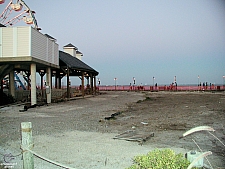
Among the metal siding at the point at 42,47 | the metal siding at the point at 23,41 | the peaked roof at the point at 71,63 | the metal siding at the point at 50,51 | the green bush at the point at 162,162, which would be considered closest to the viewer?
the green bush at the point at 162,162

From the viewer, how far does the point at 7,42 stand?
1529cm

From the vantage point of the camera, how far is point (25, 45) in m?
15.2

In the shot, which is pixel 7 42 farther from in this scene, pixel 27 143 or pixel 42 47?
pixel 27 143

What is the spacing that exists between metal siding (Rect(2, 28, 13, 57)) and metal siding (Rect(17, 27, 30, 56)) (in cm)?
49

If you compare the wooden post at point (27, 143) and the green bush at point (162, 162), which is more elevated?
the wooden post at point (27, 143)

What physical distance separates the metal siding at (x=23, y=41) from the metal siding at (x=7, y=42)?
1.60ft

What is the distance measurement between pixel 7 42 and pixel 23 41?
A: 1.10 metres

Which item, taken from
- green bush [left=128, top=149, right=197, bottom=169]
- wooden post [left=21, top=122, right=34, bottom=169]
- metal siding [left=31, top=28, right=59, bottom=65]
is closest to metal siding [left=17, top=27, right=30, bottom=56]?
metal siding [left=31, top=28, right=59, bottom=65]

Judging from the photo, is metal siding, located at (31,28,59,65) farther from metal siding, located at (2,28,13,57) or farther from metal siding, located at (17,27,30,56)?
metal siding, located at (2,28,13,57)

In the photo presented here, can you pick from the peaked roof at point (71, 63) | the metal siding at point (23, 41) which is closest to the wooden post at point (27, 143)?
the metal siding at point (23, 41)

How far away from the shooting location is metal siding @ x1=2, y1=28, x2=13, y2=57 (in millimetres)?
15227

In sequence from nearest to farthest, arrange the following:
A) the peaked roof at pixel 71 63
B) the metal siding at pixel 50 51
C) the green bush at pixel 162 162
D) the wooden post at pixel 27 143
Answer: the wooden post at pixel 27 143 < the green bush at pixel 162 162 < the metal siding at pixel 50 51 < the peaked roof at pixel 71 63

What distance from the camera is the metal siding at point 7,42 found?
15227 mm

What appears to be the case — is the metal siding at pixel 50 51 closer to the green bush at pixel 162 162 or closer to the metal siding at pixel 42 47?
the metal siding at pixel 42 47
